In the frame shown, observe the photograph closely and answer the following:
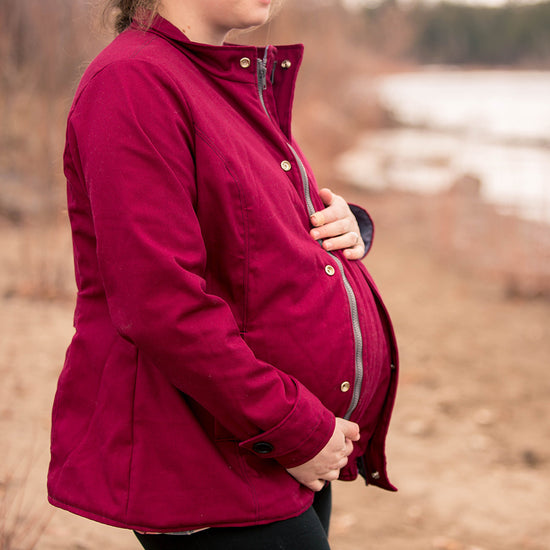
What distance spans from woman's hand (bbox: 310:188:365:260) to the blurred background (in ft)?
2.06

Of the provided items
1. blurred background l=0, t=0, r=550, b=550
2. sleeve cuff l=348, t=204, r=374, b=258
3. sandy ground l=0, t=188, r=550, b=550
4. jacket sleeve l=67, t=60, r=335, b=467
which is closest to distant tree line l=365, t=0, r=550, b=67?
blurred background l=0, t=0, r=550, b=550

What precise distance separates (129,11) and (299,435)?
0.84 m

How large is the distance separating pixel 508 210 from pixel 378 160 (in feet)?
24.0

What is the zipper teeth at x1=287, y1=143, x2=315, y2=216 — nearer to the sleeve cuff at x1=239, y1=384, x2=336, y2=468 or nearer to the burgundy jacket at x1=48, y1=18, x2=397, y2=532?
the burgundy jacket at x1=48, y1=18, x2=397, y2=532

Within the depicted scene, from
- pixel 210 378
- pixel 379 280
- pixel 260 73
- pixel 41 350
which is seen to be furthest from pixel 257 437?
pixel 379 280

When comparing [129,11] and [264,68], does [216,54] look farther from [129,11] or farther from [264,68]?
[129,11]

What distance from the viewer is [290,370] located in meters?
1.27

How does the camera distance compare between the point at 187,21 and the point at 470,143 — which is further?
the point at 470,143

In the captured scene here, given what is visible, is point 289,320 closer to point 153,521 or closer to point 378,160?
point 153,521

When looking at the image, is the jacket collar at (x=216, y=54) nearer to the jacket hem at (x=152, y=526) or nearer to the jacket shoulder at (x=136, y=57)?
the jacket shoulder at (x=136, y=57)

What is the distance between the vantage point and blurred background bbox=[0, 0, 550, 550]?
343 centimetres

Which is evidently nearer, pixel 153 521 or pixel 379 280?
pixel 153 521

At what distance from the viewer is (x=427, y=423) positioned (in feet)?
15.4

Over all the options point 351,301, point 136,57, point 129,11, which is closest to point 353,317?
point 351,301
